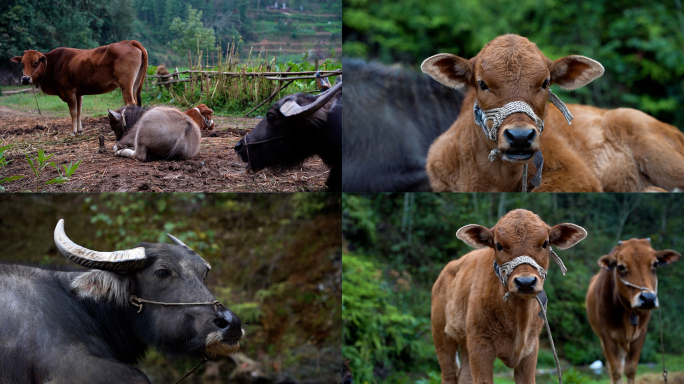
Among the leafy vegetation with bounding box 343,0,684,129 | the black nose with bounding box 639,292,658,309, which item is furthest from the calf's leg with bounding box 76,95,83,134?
the black nose with bounding box 639,292,658,309

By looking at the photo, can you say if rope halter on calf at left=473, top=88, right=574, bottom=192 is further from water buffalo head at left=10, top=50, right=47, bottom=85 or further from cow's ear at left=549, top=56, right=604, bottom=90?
water buffalo head at left=10, top=50, right=47, bottom=85

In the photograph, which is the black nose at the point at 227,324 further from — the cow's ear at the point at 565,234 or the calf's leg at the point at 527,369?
the cow's ear at the point at 565,234

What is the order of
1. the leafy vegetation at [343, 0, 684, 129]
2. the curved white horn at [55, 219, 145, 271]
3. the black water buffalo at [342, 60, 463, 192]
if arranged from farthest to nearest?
the leafy vegetation at [343, 0, 684, 129]
the black water buffalo at [342, 60, 463, 192]
the curved white horn at [55, 219, 145, 271]

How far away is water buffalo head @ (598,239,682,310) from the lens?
4207mm

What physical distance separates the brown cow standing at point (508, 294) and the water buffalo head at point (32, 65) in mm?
3782

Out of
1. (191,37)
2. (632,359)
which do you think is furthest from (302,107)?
(632,359)

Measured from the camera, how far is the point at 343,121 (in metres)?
4.54

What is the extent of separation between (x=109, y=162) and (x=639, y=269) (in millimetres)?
4717

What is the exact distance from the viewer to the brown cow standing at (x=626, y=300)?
431 cm

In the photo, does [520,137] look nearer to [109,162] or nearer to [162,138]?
[162,138]

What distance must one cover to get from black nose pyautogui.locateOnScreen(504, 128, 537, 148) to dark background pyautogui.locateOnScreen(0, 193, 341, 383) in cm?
371

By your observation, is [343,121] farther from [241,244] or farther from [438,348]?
[241,244]

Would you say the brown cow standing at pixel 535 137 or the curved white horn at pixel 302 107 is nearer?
the brown cow standing at pixel 535 137

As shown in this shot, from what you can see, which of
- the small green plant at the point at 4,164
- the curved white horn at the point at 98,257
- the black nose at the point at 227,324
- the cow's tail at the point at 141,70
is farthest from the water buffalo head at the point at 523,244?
the small green plant at the point at 4,164
